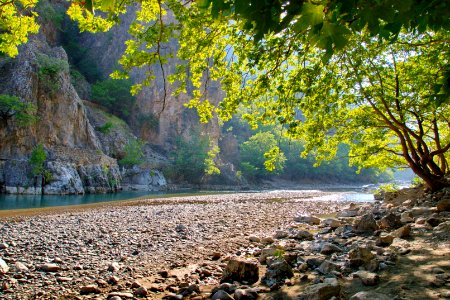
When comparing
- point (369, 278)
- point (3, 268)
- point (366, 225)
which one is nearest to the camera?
point (369, 278)

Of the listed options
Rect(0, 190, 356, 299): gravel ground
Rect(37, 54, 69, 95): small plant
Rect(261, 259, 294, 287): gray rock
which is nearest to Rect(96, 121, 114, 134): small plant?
Rect(37, 54, 69, 95): small plant

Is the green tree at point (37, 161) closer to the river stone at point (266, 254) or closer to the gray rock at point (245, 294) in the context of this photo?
the river stone at point (266, 254)

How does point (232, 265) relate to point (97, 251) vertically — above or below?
above

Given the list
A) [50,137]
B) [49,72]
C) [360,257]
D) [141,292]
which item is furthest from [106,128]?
[360,257]

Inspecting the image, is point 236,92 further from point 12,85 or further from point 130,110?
point 130,110

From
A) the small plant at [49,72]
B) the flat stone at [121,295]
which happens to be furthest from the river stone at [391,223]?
the small plant at [49,72]

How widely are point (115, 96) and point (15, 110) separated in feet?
91.7

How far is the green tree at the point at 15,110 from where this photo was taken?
3025 centimetres

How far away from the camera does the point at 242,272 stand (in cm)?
435

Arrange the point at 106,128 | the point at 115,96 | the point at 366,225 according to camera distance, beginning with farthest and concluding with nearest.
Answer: the point at 115,96
the point at 106,128
the point at 366,225

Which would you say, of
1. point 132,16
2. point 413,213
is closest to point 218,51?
point 413,213

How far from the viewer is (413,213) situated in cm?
789

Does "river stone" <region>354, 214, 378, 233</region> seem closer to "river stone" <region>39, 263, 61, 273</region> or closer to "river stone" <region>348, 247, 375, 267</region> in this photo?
"river stone" <region>348, 247, 375, 267</region>

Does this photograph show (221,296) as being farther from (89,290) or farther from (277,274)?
(89,290)
